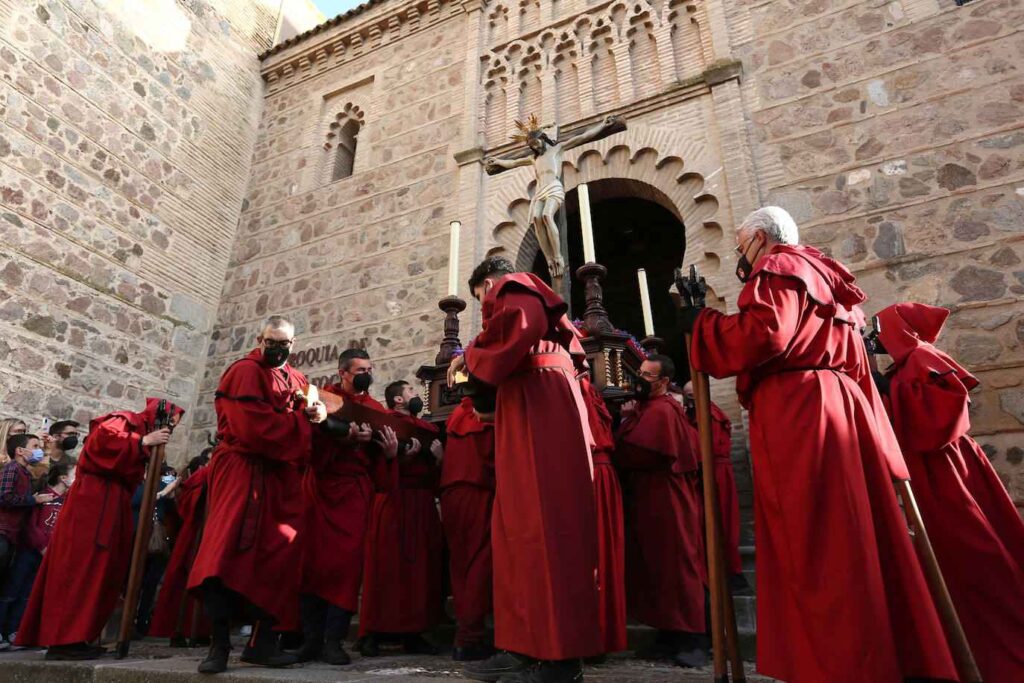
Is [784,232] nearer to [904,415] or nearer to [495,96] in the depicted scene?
[904,415]

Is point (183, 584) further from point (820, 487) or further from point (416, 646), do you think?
point (820, 487)

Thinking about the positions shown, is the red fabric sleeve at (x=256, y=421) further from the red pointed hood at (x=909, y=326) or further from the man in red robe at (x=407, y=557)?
the red pointed hood at (x=909, y=326)

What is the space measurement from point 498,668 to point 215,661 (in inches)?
46.3

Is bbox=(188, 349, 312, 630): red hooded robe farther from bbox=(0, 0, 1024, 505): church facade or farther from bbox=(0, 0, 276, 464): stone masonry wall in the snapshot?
bbox=(0, 0, 276, 464): stone masonry wall

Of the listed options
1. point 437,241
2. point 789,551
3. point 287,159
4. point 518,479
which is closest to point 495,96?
point 437,241

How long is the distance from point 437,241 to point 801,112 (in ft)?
13.9

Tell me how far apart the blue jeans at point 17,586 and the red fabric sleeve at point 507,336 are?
14.0 ft

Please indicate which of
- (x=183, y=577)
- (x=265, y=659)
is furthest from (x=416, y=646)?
(x=183, y=577)

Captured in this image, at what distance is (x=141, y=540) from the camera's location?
368 centimetres

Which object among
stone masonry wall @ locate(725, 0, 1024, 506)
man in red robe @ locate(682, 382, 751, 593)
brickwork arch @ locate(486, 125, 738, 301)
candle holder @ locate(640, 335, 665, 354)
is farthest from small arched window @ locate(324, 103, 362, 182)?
man in red robe @ locate(682, 382, 751, 593)

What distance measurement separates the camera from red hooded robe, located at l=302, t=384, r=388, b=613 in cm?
343

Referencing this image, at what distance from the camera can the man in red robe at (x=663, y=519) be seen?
341 centimetres

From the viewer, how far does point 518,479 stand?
2.49 metres

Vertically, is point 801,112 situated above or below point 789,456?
above
